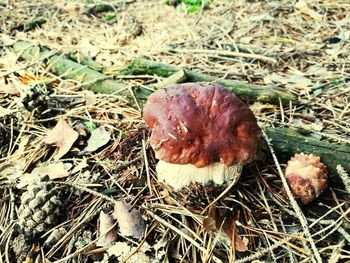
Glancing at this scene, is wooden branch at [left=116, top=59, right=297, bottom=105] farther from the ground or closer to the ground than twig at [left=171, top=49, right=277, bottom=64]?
farther from the ground

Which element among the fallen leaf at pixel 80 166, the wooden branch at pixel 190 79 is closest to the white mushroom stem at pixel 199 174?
the wooden branch at pixel 190 79

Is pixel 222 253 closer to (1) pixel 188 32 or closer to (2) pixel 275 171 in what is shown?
(2) pixel 275 171

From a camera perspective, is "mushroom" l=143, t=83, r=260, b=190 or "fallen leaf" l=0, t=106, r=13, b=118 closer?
"mushroom" l=143, t=83, r=260, b=190

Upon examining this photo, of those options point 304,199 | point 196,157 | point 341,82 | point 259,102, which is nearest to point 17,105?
point 196,157

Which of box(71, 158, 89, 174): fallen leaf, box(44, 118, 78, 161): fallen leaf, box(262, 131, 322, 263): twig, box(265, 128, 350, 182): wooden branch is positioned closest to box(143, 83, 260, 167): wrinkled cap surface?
box(262, 131, 322, 263): twig

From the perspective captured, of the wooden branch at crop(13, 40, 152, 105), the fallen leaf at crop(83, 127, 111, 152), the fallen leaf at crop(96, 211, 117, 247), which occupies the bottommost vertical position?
the fallen leaf at crop(96, 211, 117, 247)

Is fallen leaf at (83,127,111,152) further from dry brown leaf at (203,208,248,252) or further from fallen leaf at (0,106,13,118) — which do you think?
dry brown leaf at (203,208,248,252)

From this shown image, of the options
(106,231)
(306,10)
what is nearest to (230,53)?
(306,10)
